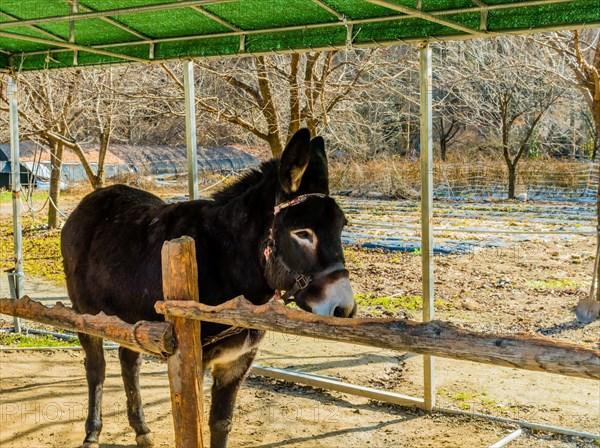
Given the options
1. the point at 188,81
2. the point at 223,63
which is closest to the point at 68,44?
the point at 188,81

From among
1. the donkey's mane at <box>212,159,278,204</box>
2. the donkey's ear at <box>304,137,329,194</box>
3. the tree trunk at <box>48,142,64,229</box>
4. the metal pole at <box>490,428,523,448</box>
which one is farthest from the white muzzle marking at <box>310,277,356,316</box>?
the tree trunk at <box>48,142,64,229</box>

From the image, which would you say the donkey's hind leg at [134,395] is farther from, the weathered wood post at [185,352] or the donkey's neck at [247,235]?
the weathered wood post at [185,352]

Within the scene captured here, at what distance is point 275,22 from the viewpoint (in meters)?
4.96

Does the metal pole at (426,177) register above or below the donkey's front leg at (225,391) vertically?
above

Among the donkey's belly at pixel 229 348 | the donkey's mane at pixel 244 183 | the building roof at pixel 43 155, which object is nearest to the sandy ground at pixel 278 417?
the donkey's belly at pixel 229 348

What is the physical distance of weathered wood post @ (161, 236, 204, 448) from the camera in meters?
2.96

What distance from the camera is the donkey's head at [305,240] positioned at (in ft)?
10.2

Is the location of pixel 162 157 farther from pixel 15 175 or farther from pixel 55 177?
pixel 15 175

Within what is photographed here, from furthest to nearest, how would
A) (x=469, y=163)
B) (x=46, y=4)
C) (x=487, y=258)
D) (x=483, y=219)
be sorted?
(x=469, y=163), (x=483, y=219), (x=487, y=258), (x=46, y=4)

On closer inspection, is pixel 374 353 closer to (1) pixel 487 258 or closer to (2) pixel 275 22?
(2) pixel 275 22

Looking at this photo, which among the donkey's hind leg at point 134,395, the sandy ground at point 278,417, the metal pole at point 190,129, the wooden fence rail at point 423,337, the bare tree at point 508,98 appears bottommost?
the sandy ground at point 278,417

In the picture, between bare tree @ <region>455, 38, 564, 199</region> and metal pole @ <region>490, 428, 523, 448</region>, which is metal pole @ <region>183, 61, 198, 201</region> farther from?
bare tree @ <region>455, 38, 564, 199</region>

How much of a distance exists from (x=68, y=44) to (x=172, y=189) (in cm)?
1649

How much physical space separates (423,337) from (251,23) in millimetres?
3468
